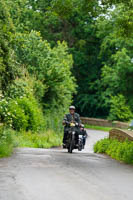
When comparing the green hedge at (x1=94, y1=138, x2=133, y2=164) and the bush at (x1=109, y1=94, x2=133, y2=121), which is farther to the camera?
the bush at (x1=109, y1=94, x2=133, y2=121)

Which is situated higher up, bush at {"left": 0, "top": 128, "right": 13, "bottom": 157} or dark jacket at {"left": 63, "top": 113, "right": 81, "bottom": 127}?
dark jacket at {"left": 63, "top": 113, "right": 81, "bottom": 127}

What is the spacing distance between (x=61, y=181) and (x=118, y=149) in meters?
7.26

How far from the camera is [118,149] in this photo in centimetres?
1666

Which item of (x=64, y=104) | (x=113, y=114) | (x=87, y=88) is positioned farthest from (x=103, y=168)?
(x=87, y=88)

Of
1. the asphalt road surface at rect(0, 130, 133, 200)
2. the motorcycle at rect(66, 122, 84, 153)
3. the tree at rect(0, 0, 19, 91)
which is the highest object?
the tree at rect(0, 0, 19, 91)

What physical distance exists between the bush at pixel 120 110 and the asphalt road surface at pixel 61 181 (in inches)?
1511

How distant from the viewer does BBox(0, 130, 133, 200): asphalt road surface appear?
27.0ft

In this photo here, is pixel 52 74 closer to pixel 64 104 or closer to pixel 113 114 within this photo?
pixel 64 104

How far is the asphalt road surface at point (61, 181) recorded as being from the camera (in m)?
8.22

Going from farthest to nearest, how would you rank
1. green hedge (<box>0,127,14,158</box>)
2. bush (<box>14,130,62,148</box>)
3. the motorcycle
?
bush (<box>14,130,62,148</box>) < the motorcycle < green hedge (<box>0,127,14,158</box>)

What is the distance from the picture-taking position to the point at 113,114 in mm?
52406

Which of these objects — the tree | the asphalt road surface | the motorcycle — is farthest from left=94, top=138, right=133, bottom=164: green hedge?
the tree

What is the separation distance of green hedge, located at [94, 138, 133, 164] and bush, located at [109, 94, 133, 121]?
30.4 m

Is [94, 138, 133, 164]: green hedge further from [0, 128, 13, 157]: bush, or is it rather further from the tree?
the tree
